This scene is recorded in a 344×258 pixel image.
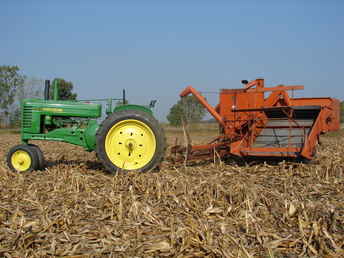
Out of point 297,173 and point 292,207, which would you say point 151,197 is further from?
point 297,173

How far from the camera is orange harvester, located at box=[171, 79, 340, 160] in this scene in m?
5.49

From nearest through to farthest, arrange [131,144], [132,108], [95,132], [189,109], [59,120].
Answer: [131,144] → [132,108] → [95,132] → [59,120] → [189,109]

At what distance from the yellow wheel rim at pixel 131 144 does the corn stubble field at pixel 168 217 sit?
1.68 feet

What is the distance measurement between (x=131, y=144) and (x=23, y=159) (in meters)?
1.93

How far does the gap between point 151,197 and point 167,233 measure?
960 millimetres

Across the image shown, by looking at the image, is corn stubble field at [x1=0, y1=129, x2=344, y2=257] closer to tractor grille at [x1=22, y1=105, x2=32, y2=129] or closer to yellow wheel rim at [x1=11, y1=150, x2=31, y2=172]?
yellow wheel rim at [x1=11, y1=150, x2=31, y2=172]

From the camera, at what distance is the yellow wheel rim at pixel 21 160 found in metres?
5.25

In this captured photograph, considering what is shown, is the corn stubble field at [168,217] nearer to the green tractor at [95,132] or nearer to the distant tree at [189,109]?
the green tractor at [95,132]

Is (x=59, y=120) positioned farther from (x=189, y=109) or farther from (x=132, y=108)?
(x=189, y=109)

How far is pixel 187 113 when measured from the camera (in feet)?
20.3

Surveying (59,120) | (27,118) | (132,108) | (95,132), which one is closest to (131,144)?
(132,108)

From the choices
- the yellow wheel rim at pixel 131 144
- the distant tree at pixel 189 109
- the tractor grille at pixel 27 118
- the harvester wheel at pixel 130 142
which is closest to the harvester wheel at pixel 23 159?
the tractor grille at pixel 27 118

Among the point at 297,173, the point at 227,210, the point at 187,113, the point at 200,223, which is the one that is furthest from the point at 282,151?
the point at 200,223

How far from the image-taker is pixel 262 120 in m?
5.91
